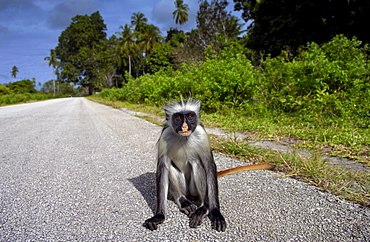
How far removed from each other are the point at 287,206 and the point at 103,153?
11.3ft

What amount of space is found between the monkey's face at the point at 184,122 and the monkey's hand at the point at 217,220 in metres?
0.72

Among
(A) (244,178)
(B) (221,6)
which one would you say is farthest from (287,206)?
(B) (221,6)

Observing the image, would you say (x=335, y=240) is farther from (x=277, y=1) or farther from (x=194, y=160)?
(x=277, y=1)

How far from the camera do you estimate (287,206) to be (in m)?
2.38

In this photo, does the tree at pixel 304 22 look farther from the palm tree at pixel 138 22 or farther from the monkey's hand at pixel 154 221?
the palm tree at pixel 138 22

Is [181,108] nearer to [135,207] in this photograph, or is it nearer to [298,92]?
[135,207]

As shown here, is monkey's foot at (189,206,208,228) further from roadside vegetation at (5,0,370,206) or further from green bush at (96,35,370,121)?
green bush at (96,35,370,121)

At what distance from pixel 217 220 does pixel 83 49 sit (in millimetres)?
67027

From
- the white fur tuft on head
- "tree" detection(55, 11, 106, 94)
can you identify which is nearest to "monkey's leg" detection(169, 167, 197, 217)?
the white fur tuft on head

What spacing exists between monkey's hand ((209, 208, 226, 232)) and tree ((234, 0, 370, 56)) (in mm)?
14181

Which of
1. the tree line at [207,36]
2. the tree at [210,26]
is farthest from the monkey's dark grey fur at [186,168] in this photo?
the tree at [210,26]

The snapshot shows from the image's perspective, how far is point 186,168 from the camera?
2564 millimetres

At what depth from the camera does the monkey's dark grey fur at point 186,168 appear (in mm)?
2318

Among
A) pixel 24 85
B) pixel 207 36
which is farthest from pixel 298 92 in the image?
pixel 24 85
